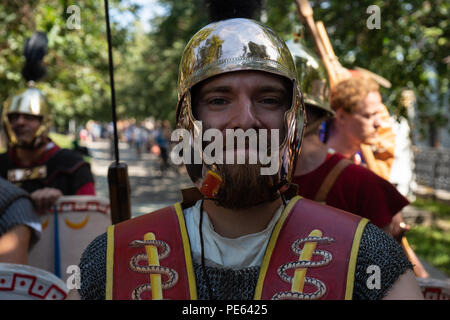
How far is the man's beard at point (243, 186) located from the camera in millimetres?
1593

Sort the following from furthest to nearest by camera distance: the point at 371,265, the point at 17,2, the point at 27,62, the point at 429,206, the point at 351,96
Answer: the point at 429,206
the point at 17,2
the point at 27,62
the point at 351,96
the point at 371,265

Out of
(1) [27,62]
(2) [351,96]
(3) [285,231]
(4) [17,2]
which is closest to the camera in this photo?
(3) [285,231]

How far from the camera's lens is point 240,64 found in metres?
1.70

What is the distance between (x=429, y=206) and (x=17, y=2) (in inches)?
389

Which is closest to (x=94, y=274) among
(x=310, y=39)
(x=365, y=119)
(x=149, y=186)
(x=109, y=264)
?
(x=109, y=264)

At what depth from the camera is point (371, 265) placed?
1.59 meters

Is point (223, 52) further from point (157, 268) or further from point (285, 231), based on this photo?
point (157, 268)

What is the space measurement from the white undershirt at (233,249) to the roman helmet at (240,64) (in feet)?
0.55

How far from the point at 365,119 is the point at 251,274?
6.31 ft

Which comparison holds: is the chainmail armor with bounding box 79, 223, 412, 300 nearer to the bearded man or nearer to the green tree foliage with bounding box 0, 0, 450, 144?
the bearded man

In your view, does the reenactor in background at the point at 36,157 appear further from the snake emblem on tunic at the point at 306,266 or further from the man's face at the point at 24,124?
the snake emblem on tunic at the point at 306,266

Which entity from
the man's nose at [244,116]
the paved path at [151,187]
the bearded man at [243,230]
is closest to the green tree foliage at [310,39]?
the bearded man at [243,230]

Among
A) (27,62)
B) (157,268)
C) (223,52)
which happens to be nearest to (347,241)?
(157,268)

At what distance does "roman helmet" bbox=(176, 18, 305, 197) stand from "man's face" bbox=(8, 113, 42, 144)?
126 inches
